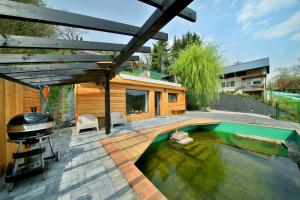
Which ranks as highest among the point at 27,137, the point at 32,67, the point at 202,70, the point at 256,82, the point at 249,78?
the point at 249,78

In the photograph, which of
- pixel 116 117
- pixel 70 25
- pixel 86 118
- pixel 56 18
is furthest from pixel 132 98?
pixel 56 18

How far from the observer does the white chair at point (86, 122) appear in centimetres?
482

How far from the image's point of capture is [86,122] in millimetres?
5047

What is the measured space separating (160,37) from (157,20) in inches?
23.9

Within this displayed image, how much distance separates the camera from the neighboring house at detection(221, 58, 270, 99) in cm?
1653

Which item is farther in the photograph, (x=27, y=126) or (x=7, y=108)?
(x=7, y=108)

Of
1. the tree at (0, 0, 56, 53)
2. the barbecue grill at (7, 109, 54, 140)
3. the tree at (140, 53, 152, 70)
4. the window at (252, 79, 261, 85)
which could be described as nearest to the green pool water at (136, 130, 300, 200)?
the barbecue grill at (7, 109, 54, 140)

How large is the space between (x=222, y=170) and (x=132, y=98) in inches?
208

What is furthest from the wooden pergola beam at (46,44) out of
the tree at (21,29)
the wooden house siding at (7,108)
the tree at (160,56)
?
the tree at (160,56)

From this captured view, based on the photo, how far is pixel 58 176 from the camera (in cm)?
226

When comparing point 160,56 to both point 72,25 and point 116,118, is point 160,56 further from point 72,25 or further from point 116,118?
point 72,25

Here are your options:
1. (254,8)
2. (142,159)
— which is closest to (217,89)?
(254,8)

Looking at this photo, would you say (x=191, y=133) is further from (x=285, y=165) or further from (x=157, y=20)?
(x=157, y=20)

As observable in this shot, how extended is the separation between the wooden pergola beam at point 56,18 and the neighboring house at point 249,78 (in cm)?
1665
